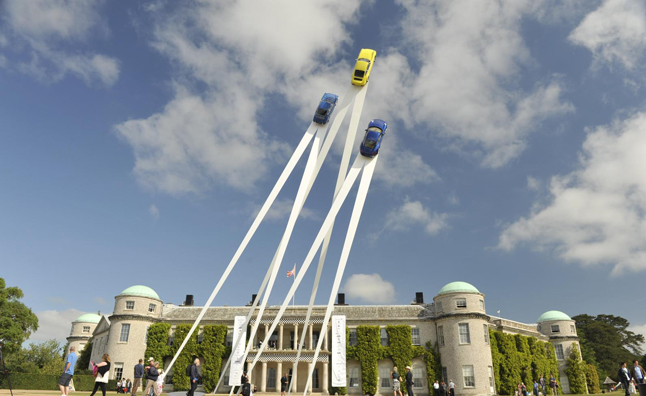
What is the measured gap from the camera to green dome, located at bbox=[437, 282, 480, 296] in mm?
50438

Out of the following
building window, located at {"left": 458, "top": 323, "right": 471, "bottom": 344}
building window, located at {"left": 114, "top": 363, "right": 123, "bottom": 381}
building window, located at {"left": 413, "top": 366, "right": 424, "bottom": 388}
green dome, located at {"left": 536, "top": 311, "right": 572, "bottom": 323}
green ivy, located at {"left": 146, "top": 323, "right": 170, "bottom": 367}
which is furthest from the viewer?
green dome, located at {"left": 536, "top": 311, "right": 572, "bottom": 323}

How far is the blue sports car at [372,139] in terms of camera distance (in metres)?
17.0

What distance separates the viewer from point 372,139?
17.0 meters

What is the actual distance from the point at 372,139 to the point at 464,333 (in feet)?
127

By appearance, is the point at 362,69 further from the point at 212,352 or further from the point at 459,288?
the point at 212,352

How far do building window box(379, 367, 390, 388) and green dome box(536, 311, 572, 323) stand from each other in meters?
26.9

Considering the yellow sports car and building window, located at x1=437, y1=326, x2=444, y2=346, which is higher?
the yellow sports car

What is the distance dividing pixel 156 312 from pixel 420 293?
3392cm

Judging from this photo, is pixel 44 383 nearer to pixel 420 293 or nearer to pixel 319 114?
pixel 319 114

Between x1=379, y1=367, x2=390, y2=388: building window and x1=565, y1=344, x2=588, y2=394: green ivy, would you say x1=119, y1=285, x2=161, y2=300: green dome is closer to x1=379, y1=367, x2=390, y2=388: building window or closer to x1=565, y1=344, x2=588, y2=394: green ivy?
x1=379, y1=367, x2=390, y2=388: building window

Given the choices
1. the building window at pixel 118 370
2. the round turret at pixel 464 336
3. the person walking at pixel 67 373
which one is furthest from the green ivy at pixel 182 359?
the person walking at pixel 67 373

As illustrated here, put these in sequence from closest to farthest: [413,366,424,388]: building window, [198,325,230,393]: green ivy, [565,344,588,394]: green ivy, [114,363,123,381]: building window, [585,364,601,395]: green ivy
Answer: [413,366,424,388]: building window < [114,363,123,381]: building window < [198,325,230,393]: green ivy < [565,344,588,394]: green ivy < [585,364,601,395]: green ivy

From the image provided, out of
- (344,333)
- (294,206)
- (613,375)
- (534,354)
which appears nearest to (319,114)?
(294,206)

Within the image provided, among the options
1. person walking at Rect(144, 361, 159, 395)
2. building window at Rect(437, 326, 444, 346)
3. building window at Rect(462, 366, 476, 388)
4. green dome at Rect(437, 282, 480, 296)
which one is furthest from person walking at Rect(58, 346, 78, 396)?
green dome at Rect(437, 282, 480, 296)
